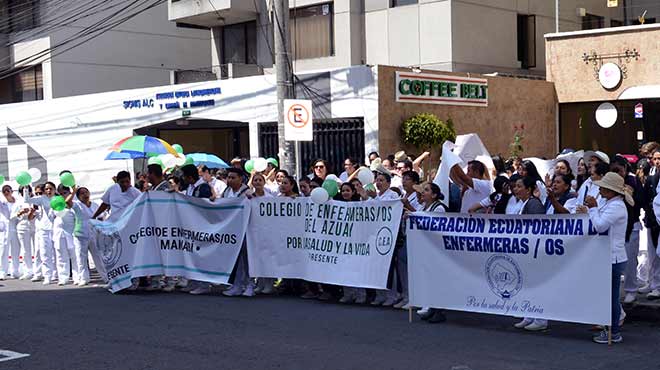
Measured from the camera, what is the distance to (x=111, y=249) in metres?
13.0

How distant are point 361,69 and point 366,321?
10154 mm

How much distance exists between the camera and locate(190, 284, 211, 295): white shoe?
41.0 ft

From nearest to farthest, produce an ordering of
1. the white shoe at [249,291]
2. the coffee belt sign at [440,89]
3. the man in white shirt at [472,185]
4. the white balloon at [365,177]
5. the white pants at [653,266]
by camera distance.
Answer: the white pants at [653,266] → the man in white shirt at [472,185] → the white balloon at [365,177] → the white shoe at [249,291] → the coffee belt sign at [440,89]

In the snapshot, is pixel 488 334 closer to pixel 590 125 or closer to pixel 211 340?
pixel 211 340

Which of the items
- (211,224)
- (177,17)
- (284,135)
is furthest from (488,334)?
(177,17)

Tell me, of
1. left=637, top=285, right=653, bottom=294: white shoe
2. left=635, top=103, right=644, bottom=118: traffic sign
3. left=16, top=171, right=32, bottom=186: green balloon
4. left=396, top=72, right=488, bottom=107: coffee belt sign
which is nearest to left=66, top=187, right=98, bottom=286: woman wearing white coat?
left=16, top=171, right=32, bottom=186: green balloon

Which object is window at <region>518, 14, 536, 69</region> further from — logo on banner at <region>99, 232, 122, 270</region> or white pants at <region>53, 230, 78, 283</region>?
logo on banner at <region>99, 232, 122, 270</region>

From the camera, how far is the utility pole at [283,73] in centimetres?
1525

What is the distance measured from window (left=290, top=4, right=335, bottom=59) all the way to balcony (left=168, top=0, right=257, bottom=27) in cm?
176

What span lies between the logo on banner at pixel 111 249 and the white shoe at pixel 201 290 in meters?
1.30

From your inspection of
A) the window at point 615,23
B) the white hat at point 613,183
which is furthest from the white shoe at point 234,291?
the window at point 615,23

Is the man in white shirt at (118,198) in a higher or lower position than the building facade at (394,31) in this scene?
lower

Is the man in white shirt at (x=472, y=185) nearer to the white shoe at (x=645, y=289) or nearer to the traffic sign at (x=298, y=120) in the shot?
the white shoe at (x=645, y=289)

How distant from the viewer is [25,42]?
32625 mm
